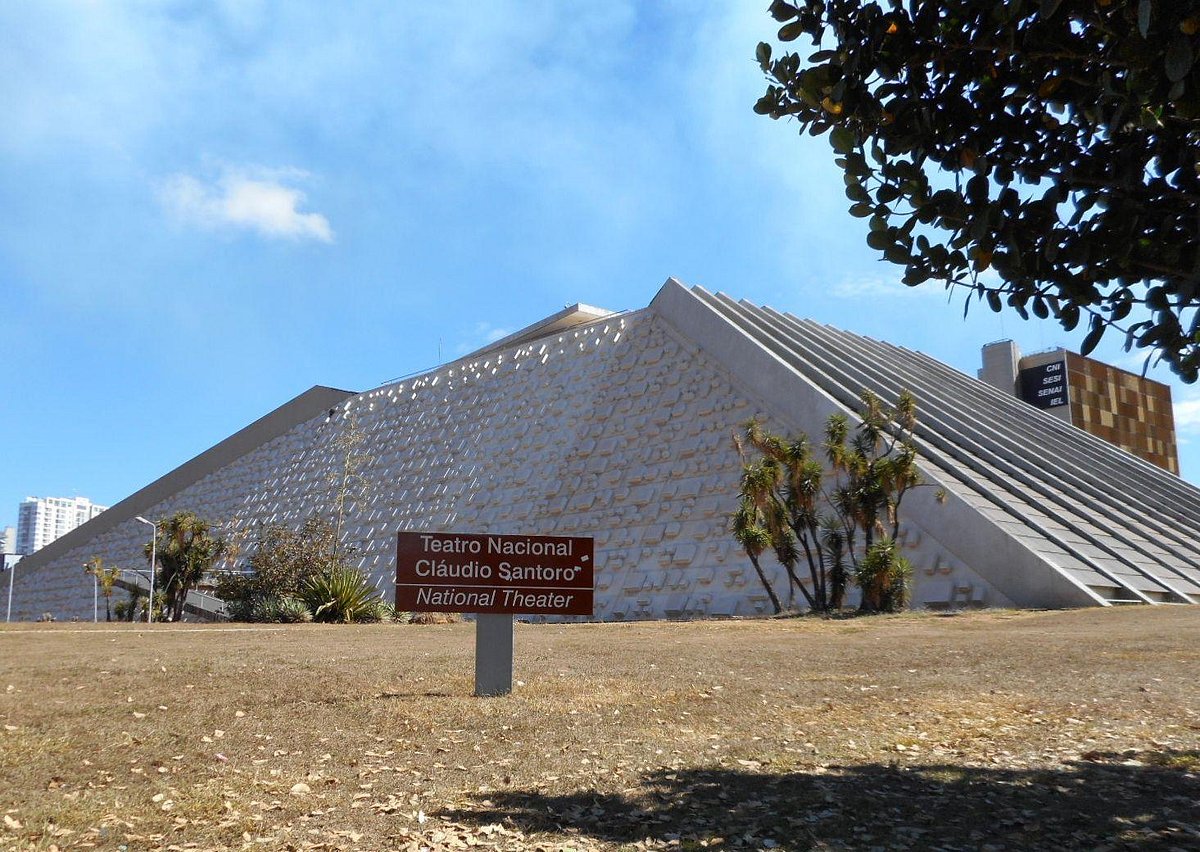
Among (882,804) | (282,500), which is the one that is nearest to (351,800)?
(882,804)

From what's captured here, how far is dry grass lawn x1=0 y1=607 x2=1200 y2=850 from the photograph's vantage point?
488cm

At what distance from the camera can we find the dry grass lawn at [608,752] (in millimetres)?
4883

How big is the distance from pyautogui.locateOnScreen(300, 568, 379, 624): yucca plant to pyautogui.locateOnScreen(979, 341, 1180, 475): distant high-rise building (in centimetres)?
6074

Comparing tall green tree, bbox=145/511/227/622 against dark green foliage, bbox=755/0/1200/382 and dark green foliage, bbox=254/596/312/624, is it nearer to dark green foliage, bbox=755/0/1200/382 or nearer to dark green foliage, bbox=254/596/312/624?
dark green foliage, bbox=254/596/312/624

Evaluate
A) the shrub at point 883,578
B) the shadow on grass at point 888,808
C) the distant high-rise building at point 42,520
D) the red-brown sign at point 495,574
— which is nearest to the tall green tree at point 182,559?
the shrub at point 883,578

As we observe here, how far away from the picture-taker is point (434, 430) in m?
43.9

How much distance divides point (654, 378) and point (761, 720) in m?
Answer: 27.0

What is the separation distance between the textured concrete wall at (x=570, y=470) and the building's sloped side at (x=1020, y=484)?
112 cm

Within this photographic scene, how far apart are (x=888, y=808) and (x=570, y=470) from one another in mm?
29777

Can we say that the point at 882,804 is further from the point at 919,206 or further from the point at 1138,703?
the point at 1138,703

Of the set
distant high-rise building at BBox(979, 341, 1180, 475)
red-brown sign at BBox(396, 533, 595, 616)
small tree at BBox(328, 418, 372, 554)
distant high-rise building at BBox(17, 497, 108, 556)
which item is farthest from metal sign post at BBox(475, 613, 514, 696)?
distant high-rise building at BBox(17, 497, 108, 556)

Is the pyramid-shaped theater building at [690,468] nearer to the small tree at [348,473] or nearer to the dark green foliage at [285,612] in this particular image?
the small tree at [348,473]

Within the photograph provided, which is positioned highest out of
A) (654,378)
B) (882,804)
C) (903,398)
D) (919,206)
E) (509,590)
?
(654,378)

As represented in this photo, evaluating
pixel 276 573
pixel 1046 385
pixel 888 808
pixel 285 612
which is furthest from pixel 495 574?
pixel 1046 385
